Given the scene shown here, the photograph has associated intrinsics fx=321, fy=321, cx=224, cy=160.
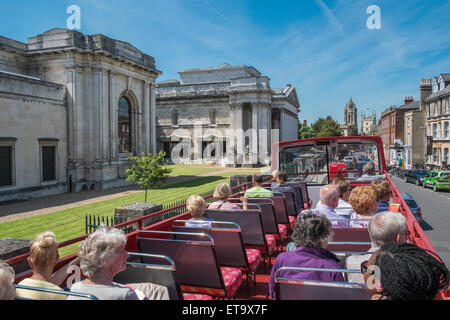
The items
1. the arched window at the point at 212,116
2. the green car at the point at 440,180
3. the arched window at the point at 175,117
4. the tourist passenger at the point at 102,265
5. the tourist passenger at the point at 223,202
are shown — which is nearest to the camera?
the tourist passenger at the point at 102,265

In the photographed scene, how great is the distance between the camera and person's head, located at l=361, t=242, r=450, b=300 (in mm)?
1855

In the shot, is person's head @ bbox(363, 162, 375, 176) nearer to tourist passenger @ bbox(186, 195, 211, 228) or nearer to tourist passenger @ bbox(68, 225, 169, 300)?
tourist passenger @ bbox(186, 195, 211, 228)

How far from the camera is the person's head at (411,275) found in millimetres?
1855

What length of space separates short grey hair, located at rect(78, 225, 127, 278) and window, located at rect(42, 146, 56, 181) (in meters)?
23.0

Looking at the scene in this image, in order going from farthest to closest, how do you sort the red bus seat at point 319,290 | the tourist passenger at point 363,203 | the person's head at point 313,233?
the tourist passenger at point 363,203, the person's head at point 313,233, the red bus seat at point 319,290

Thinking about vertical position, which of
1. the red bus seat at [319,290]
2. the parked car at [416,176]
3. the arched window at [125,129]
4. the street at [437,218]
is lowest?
the street at [437,218]

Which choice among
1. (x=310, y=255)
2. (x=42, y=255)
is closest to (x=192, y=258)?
(x=310, y=255)

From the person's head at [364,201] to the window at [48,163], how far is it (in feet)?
76.0

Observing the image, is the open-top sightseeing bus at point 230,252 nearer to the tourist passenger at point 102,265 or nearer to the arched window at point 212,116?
the tourist passenger at point 102,265

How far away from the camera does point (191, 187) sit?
24797mm

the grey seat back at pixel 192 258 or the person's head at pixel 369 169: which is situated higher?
the person's head at pixel 369 169

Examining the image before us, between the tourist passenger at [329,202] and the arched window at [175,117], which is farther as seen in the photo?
the arched window at [175,117]

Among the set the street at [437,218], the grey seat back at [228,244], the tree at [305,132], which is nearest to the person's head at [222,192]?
the grey seat back at [228,244]
